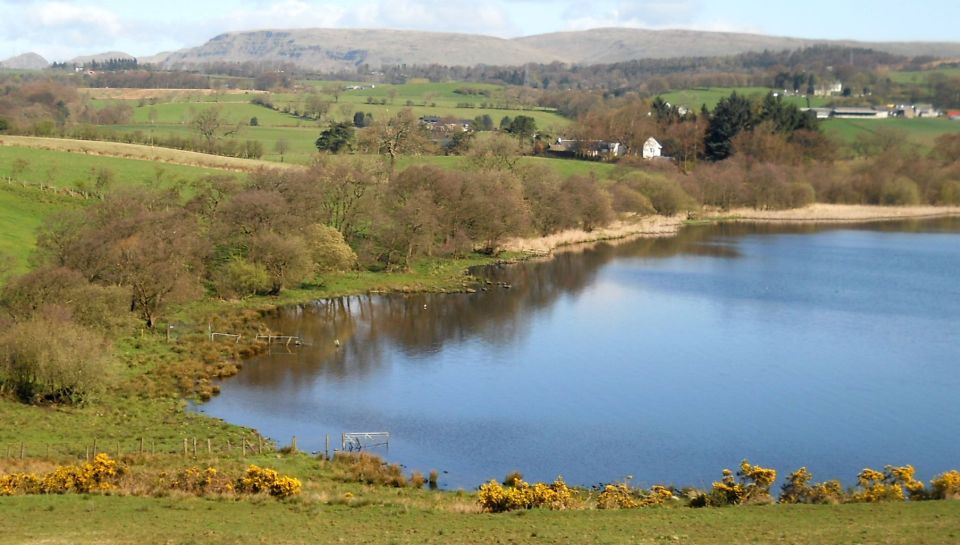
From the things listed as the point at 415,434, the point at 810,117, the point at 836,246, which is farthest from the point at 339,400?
the point at 810,117

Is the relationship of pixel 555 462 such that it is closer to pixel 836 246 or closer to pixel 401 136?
pixel 836 246

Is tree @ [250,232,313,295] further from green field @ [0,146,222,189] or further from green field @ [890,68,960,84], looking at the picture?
green field @ [890,68,960,84]

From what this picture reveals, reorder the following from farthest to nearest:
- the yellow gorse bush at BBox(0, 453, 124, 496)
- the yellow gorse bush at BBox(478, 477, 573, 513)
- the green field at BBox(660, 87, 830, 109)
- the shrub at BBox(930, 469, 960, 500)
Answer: the green field at BBox(660, 87, 830, 109), the shrub at BBox(930, 469, 960, 500), the yellow gorse bush at BBox(0, 453, 124, 496), the yellow gorse bush at BBox(478, 477, 573, 513)

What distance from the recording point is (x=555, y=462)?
27.3m

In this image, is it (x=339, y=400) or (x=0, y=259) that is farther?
(x=0, y=259)

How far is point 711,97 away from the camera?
14962cm

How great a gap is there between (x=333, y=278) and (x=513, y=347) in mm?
15268

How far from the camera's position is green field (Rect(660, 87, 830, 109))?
14212cm

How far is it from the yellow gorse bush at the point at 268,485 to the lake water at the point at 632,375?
17.0 ft

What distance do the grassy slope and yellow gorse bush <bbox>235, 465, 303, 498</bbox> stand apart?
457 millimetres

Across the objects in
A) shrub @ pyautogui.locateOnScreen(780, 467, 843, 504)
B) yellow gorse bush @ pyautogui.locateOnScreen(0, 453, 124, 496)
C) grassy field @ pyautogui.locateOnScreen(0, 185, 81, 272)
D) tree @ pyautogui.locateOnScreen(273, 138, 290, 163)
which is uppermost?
tree @ pyautogui.locateOnScreen(273, 138, 290, 163)

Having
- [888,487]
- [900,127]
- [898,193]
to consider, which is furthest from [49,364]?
[900,127]

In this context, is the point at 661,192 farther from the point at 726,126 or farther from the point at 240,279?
the point at 240,279

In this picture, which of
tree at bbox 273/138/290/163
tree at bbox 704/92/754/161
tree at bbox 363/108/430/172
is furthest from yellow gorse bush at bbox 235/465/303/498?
tree at bbox 704/92/754/161
